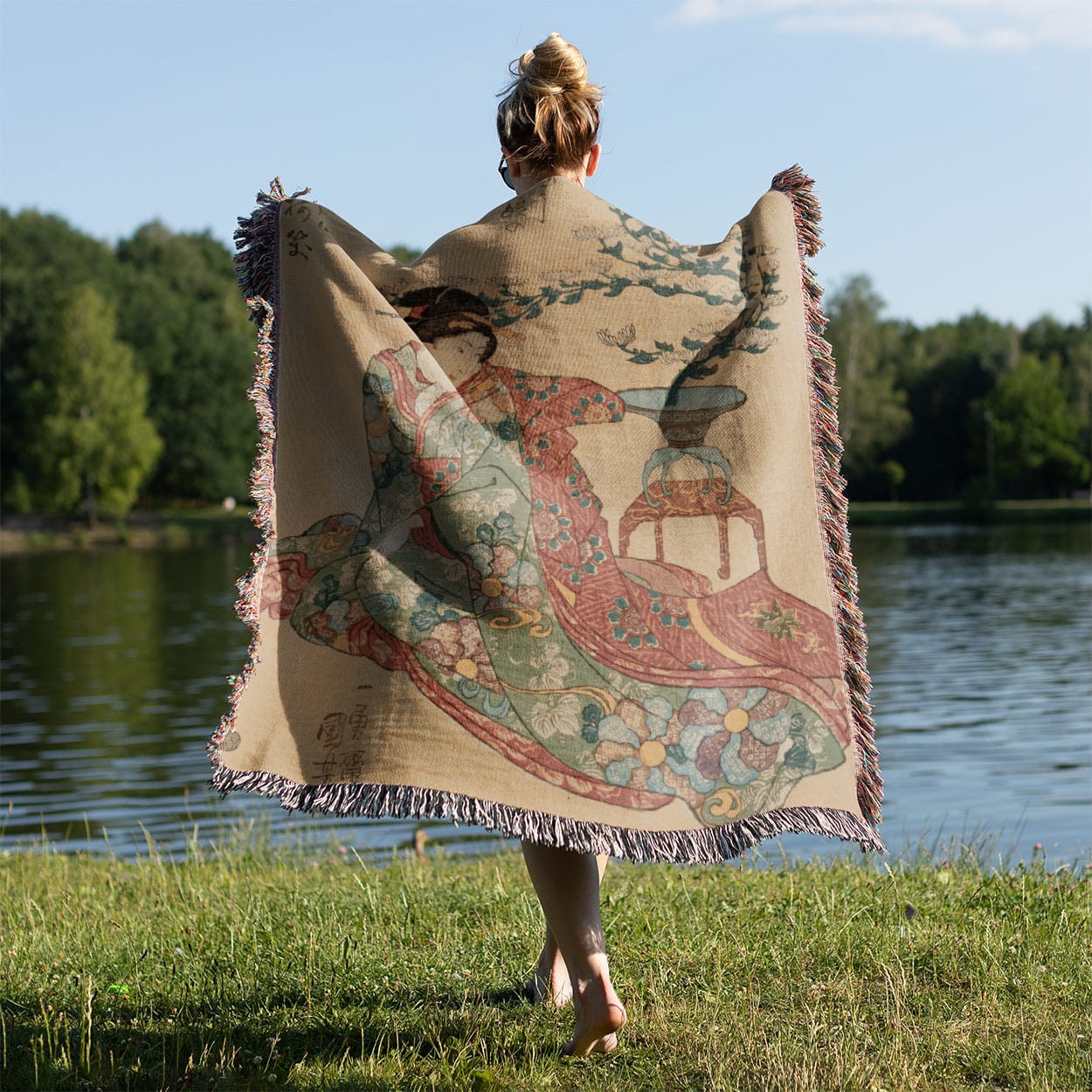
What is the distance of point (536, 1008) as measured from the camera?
324 cm

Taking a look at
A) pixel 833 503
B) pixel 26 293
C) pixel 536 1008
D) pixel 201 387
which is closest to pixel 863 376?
pixel 201 387

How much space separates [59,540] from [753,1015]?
49.1 metres

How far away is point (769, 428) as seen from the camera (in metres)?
3.29

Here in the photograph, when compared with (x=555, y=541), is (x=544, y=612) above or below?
below

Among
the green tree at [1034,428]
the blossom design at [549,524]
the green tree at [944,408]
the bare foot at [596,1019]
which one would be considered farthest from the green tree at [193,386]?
the bare foot at [596,1019]

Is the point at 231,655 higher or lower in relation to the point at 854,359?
lower

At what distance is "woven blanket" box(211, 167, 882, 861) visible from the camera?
3002mm

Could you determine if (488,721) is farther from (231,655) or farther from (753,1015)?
(231,655)

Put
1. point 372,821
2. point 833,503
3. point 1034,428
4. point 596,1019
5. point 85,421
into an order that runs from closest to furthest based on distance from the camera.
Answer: point 596,1019 < point 833,503 < point 372,821 < point 85,421 < point 1034,428

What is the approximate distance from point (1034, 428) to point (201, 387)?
129ft

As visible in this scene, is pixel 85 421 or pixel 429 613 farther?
pixel 85 421

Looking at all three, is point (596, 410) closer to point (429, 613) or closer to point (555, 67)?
point (429, 613)

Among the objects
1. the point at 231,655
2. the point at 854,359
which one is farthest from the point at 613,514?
the point at 854,359

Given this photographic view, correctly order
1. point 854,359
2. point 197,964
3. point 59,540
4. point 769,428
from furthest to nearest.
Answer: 1. point 854,359
2. point 59,540
3. point 197,964
4. point 769,428
